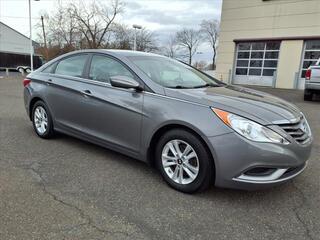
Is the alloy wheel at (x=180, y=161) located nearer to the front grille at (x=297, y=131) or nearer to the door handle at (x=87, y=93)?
the front grille at (x=297, y=131)

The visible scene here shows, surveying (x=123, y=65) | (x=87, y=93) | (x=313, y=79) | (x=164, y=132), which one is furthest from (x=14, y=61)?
(x=164, y=132)

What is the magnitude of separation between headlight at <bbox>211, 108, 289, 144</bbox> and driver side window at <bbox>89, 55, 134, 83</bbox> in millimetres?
1533

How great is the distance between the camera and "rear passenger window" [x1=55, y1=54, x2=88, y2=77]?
14.5 ft

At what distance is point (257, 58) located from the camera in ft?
64.1

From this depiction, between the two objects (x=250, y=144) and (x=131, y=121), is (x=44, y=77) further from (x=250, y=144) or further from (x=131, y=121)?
(x=250, y=144)

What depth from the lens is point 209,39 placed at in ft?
214

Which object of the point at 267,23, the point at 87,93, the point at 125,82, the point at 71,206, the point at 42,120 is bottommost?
the point at 71,206

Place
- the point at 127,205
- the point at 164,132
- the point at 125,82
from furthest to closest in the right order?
the point at 125,82 → the point at 164,132 → the point at 127,205

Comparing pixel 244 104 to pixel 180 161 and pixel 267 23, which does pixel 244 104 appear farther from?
pixel 267 23

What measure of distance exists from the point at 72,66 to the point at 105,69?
809 mm

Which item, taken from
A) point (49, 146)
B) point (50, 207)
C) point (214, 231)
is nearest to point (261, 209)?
point (214, 231)

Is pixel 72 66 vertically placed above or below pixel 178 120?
above

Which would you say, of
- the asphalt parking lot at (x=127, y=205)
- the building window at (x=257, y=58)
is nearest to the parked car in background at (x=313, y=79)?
the asphalt parking lot at (x=127, y=205)

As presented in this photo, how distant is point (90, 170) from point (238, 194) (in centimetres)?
180
